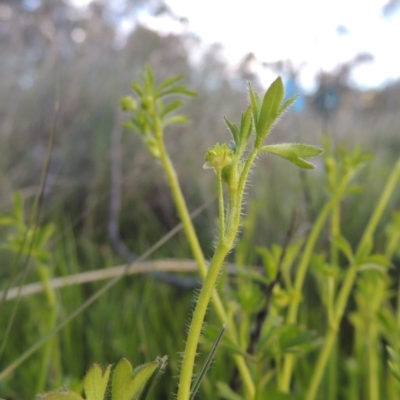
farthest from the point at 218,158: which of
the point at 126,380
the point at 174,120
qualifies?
the point at 174,120

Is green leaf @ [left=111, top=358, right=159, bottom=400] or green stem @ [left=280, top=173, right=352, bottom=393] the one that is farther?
green stem @ [left=280, top=173, right=352, bottom=393]

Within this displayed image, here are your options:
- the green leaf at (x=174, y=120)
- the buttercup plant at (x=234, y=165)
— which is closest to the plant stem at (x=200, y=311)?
the buttercup plant at (x=234, y=165)

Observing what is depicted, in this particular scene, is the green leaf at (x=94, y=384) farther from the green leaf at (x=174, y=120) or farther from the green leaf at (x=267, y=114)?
the green leaf at (x=174, y=120)

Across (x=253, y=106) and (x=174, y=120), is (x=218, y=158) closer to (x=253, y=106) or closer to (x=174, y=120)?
(x=253, y=106)

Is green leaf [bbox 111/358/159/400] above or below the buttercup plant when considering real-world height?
below

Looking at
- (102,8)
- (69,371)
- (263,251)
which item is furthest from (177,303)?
(102,8)

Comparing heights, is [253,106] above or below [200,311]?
above

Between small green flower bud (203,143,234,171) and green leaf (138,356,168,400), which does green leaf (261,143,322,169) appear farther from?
green leaf (138,356,168,400)

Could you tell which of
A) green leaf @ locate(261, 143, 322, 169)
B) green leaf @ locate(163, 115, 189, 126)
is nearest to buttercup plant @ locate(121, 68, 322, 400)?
green leaf @ locate(261, 143, 322, 169)
